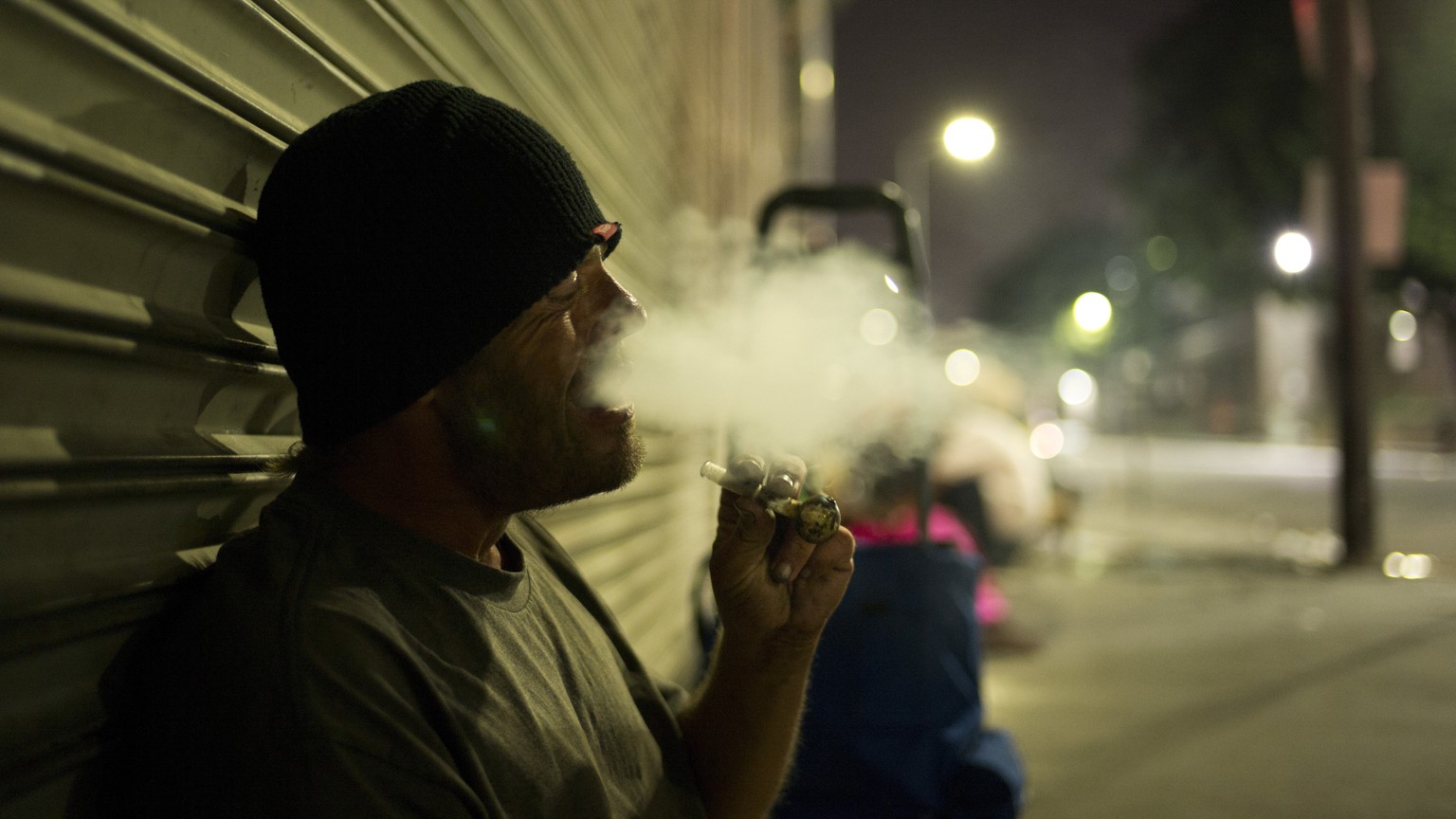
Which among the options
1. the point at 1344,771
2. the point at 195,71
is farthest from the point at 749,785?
the point at 1344,771

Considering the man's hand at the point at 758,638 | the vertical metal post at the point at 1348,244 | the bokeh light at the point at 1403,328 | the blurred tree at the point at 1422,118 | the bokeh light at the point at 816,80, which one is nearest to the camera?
the man's hand at the point at 758,638

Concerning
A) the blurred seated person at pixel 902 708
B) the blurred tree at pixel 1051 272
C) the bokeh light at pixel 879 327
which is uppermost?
the blurred tree at pixel 1051 272

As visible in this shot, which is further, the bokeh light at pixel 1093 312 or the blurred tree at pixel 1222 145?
the blurred tree at pixel 1222 145

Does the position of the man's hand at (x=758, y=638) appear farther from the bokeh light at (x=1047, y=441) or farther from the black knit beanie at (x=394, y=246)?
the bokeh light at (x=1047, y=441)

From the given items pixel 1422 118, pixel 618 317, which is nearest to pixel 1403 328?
pixel 1422 118

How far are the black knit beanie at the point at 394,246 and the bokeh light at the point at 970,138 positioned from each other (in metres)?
9.43

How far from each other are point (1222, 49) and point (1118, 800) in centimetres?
2638

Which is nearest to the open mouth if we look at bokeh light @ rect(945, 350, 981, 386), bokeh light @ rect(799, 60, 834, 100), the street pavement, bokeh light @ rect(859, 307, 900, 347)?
bokeh light @ rect(859, 307, 900, 347)

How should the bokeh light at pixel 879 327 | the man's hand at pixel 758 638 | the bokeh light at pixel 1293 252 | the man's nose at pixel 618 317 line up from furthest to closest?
the bokeh light at pixel 1293 252
the bokeh light at pixel 879 327
the man's hand at pixel 758 638
the man's nose at pixel 618 317

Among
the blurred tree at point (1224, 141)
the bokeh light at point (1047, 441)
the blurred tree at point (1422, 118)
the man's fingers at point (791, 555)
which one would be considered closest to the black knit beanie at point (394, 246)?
the man's fingers at point (791, 555)

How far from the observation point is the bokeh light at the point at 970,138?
33.7 feet

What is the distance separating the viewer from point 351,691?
110 cm

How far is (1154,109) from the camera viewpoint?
93.4 feet

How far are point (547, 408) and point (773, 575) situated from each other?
1.95ft
